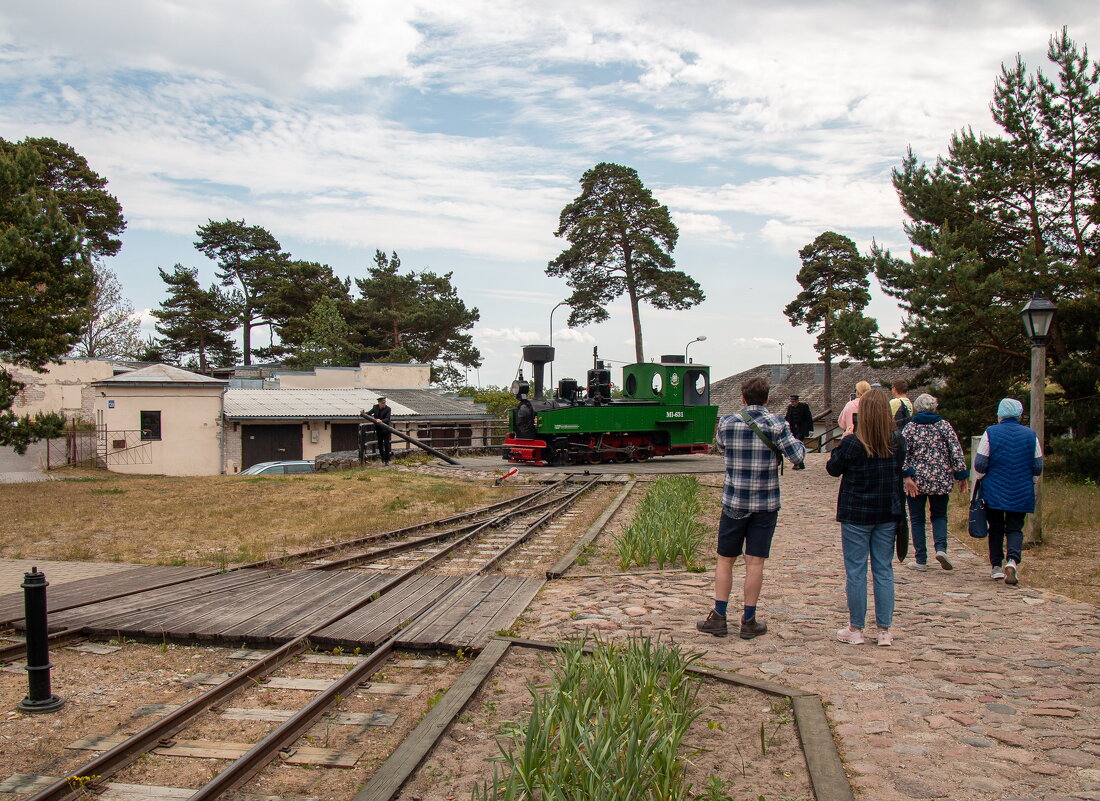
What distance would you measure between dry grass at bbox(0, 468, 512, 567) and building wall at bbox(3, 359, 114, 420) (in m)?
22.8

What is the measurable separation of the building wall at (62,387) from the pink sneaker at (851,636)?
39872mm

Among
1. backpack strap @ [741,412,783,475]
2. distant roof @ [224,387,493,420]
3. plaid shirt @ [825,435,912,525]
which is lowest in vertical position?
plaid shirt @ [825,435,912,525]

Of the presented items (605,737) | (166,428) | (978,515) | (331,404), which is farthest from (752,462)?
(331,404)

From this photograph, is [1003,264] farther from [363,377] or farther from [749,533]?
[363,377]

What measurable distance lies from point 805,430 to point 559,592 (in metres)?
13.9

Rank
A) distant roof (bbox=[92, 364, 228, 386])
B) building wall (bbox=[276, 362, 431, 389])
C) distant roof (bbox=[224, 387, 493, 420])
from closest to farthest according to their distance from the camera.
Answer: distant roof (bbox=[92, 364, 228, 386]) → distant roof (bbox=[224, 387, 493, 420]) → building wall (bbox=[276, 362, 431, 389])

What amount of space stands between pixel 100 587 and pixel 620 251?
36.3m

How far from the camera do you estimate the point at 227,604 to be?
23.9 ft

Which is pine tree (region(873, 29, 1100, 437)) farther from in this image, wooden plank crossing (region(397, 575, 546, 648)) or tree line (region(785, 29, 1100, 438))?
wooden plank crossing (region(397, 575, 546, 648))

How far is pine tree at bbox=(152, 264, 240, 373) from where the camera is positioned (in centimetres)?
5284

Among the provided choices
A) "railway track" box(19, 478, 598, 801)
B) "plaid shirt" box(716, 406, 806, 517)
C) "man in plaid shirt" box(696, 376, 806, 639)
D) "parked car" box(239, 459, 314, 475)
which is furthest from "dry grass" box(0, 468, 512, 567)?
"plaid shirt" box(716, 406, 806, 517)

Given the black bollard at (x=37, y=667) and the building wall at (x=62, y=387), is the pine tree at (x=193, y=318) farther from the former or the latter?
the black bollard at (x=37, y=667)

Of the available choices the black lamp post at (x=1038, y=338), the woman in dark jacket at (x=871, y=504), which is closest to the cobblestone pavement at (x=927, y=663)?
the woman in dark jacket at (x=871, y=504)

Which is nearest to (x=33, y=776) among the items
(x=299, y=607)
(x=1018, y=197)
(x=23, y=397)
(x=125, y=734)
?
(x=125, y=734)
